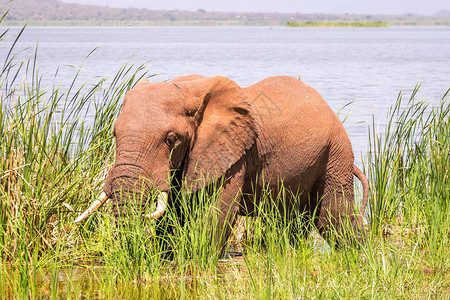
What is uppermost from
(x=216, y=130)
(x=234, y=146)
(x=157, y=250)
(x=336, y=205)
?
(x=216, y=130)

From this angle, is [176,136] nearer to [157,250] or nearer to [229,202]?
[229,202]

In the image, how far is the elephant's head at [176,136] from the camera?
4.86 meters

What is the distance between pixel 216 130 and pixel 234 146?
16 centimetres

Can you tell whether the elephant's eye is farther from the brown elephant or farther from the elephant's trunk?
the elephant's trunk

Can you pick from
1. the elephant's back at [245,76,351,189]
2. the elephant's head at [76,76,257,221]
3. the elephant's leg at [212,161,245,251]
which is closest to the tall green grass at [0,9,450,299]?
the elephant's leg at [212,161,245,251]

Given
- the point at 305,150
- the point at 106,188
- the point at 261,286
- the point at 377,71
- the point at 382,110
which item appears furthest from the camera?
the point at 377,71

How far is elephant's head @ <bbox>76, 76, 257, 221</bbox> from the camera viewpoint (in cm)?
486

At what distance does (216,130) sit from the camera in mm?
5270

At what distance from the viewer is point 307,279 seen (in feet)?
16.2

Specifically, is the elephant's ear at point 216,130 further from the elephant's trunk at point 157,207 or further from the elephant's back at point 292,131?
the elephant's trunk at point 157,207

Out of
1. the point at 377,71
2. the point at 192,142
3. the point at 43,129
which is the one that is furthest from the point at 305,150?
the point at 377,71

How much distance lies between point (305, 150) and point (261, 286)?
5.00 feet

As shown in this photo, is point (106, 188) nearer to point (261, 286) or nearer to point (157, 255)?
point (157, 255)

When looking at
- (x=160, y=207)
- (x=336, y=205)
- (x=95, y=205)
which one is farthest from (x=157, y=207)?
(x=336, y=205)
